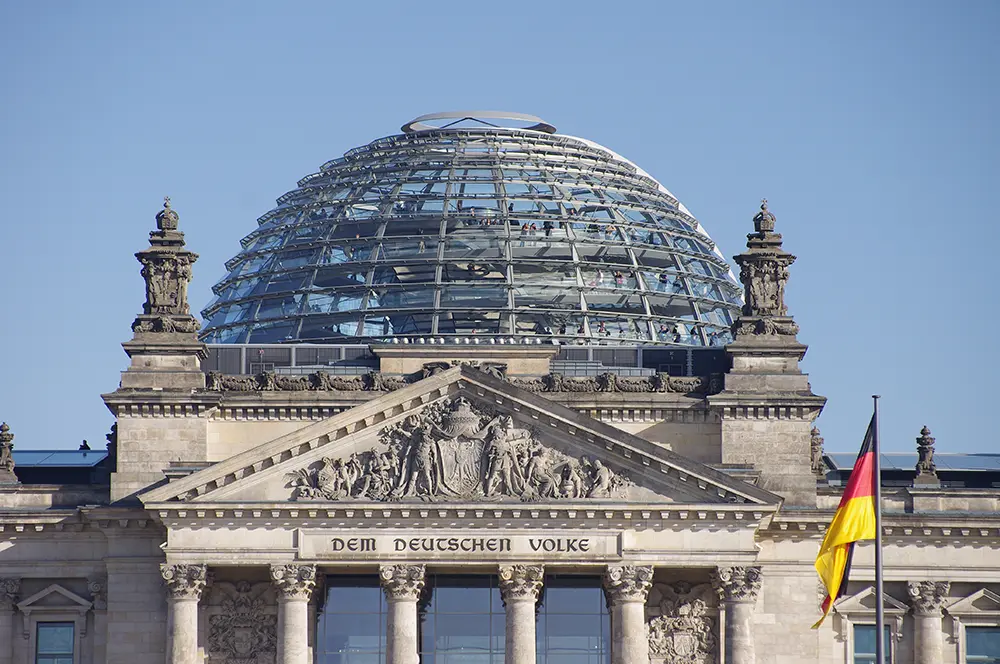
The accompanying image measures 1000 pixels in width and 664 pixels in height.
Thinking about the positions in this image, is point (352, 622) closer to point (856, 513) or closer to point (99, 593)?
point (99, 593)

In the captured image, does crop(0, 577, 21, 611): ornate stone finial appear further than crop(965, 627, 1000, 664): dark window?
No

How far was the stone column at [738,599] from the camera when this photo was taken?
288 ft

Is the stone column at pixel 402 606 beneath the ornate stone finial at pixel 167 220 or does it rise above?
beneath

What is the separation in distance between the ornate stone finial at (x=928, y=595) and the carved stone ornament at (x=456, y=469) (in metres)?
11.1

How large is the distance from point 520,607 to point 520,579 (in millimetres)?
897

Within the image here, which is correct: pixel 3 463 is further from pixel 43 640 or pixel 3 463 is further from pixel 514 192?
pixel 514 192

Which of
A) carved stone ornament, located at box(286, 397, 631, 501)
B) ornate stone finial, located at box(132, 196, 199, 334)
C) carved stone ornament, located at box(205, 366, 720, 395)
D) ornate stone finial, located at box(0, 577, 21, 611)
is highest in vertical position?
ornate stone finial, located at box(132, 196, 199, 334)

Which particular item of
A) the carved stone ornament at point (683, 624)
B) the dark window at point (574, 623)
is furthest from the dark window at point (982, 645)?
the dark window at point (574, 623)

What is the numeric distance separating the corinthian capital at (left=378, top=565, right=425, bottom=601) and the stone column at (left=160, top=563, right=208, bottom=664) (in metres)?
5.86

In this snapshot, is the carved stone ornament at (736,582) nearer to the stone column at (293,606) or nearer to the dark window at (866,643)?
the dark window at (866,643)

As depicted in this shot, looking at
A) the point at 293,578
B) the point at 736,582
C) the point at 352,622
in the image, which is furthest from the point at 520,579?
the point at 293,578

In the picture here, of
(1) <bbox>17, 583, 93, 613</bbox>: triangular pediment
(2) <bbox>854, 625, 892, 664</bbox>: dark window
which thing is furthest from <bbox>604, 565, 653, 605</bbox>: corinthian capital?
(1) <bbox>17, 583, 93, 613</bbox>: triangular pediment

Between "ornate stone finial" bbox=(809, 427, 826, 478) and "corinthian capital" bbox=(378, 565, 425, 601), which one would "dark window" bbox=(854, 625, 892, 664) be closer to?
"ornate stone finial" bbox=(809, 427, 826, 478)

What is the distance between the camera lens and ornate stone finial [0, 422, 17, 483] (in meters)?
93.2
